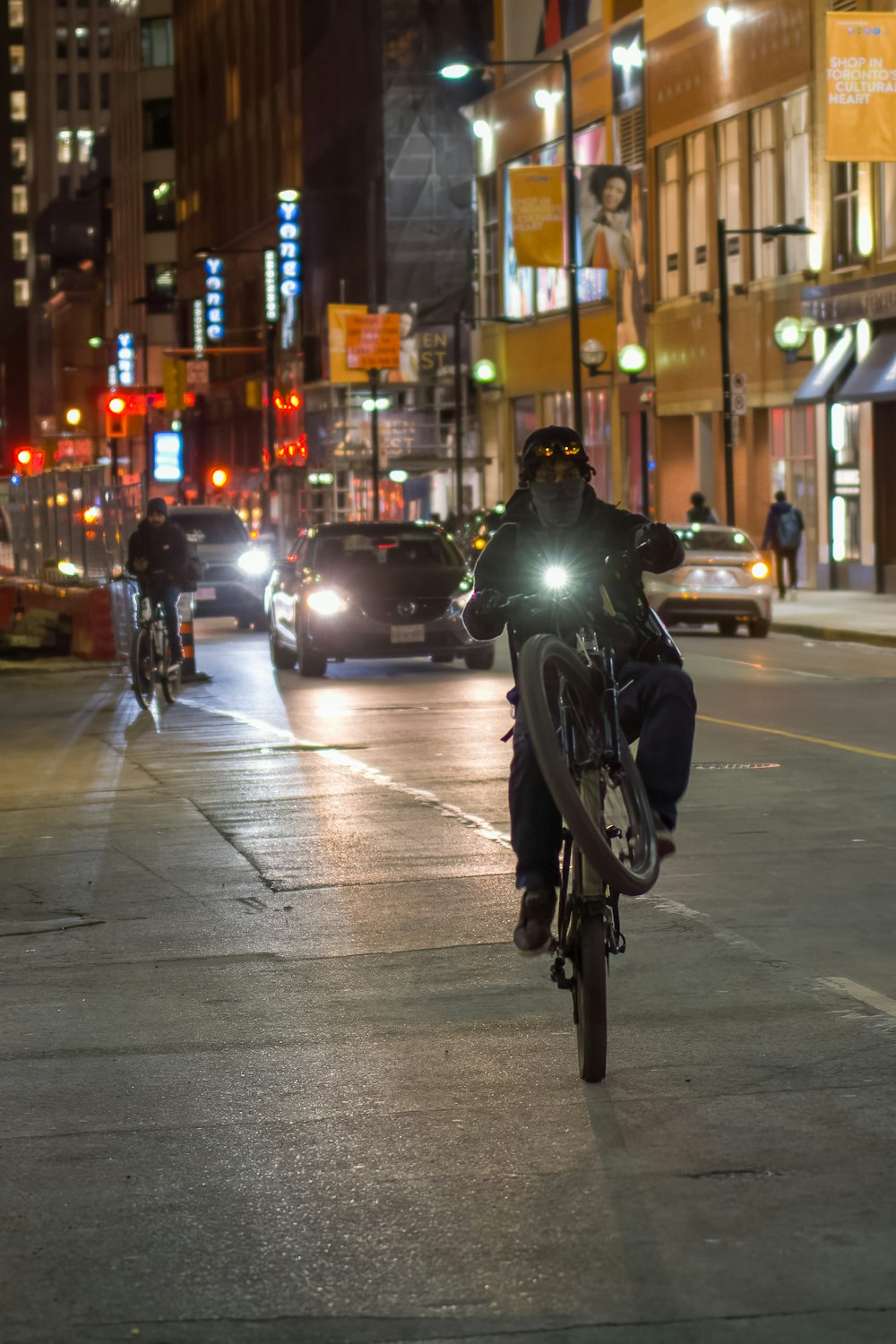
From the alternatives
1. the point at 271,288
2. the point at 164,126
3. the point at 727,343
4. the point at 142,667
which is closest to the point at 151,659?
the point at 142,667

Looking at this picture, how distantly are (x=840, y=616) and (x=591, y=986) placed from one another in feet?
92.5

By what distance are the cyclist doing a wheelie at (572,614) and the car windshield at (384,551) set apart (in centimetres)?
1704

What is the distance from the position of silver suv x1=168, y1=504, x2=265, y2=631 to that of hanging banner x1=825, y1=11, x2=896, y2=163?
10.5 meters

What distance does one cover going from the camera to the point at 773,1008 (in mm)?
7566

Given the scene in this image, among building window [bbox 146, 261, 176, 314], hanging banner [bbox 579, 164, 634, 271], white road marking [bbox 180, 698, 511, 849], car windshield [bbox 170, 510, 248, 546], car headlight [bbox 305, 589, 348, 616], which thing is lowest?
white road marking [bbox 180, 698, 511, 849]

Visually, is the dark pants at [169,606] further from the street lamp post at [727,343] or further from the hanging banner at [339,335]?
the hanging banner at [339,335]

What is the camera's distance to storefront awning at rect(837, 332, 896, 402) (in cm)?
3959

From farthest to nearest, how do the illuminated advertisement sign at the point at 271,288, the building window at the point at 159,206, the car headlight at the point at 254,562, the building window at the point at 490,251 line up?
the building window at the point at 159,206
the illuminated advertisement sign at the point at 271,288
the building window at the point at 490,251
the car headlight at the point at 254,562

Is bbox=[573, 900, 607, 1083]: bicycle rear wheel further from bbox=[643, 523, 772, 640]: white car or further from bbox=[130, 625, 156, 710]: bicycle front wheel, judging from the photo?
bbox=[643, 523, 772, 640]: white car

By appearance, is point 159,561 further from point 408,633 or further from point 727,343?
point 727,343

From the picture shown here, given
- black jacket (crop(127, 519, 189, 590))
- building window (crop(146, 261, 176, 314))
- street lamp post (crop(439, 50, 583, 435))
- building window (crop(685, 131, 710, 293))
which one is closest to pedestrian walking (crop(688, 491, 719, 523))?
street lamp post (crop(439, 50, 583, 435))

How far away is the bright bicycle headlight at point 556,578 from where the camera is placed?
6.99 m

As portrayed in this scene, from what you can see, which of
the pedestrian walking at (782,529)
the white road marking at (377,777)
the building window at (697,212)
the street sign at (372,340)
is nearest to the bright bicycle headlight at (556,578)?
the white road marking at (377,777)

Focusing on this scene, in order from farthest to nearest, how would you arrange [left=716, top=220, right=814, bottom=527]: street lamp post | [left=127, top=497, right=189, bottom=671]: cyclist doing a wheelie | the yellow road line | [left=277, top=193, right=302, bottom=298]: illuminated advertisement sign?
1. [left=277, top=193, right=302, bottom=298]: illuminated advertisement sign
2. [left=716, top=220, right=814, bottom=527]: street lamp post
3. [left=127, top=497, right=189, bottom=671]: cyclist doing a wheelie
4. the yellow road line
